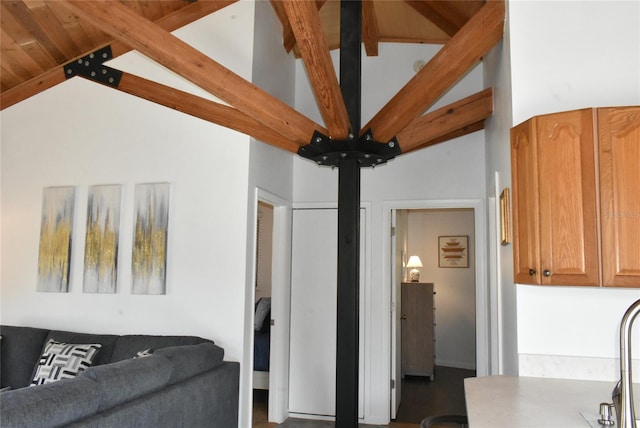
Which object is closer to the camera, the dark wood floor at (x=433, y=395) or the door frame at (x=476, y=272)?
the door frame at (x=476, y=272)

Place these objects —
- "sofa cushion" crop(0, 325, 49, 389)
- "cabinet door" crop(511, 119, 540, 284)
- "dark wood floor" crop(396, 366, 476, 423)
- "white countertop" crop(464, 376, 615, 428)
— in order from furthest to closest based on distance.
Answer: "dark wood floor" crop(396, 366, 476, 423) → "sofa cushion" crop(0, 325, 49, 389) → "cabinet door" crop(511, 119, 540, 284) → "white countertop" crop(464, 376, 615, 428)

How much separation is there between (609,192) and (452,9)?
2.63 metres

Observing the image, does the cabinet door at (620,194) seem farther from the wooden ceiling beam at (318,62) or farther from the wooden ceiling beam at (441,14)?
the wooden ceiling beam at (441,14)

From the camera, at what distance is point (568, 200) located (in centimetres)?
223

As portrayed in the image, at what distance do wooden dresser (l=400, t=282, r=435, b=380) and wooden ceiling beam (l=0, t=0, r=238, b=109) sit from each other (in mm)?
4223

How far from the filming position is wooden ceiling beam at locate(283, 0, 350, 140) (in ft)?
8.33

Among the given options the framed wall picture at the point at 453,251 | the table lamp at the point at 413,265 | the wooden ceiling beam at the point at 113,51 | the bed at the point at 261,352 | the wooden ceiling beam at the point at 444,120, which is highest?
the wooden ceiling beam at the point at 113,51

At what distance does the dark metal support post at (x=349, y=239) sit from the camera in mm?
3566

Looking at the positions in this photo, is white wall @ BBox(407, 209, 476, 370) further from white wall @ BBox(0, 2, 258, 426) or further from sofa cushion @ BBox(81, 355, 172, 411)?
sofa cushion @ BBox(81, 355, 172, 411)

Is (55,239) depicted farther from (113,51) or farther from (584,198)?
(584,198)

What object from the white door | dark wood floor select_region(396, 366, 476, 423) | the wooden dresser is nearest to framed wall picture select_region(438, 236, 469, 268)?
the wooden dresser

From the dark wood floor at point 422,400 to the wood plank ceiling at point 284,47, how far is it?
265cm

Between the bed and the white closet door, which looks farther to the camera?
the bed

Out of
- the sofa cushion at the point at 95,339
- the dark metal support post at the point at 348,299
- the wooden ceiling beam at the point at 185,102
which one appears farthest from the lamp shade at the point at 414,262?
the sofa cushion at the point at 95,339
